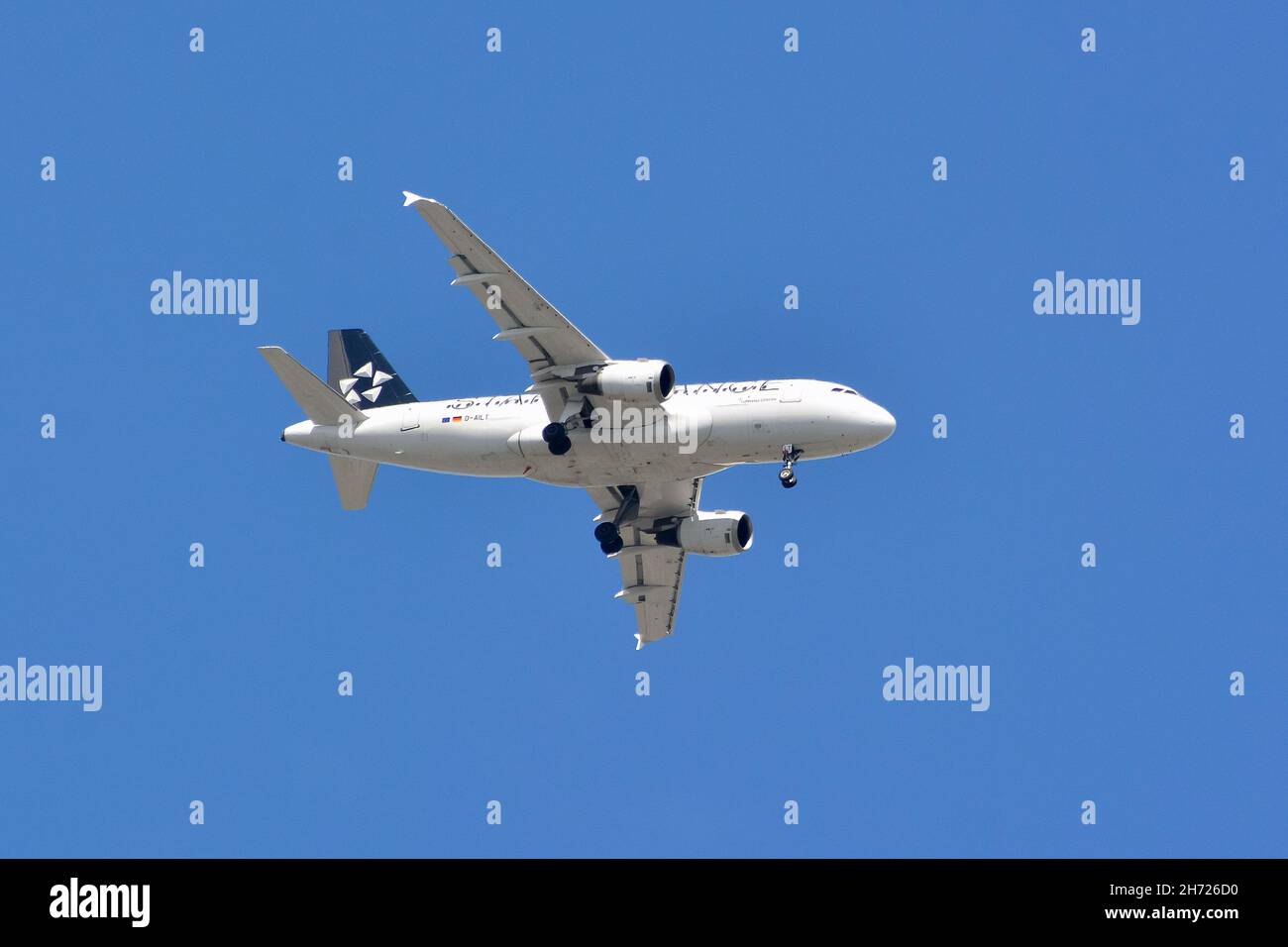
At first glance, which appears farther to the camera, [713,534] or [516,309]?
[713,534]

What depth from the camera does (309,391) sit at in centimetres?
5953

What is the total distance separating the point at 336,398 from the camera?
196 ft

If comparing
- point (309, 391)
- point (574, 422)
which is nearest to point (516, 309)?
point (574, 422)

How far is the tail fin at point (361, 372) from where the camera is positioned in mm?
62781

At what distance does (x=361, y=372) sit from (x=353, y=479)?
3.74 m

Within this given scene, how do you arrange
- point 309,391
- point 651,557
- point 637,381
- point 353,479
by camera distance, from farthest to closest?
point 651,557 → point 353,479 → point 309,391 → point 637,381

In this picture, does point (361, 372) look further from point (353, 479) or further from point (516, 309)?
point (516, 309)

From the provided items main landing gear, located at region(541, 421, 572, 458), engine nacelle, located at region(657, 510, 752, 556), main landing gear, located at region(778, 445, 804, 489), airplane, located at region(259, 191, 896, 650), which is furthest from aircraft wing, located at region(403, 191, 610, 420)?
engine nacelle, located at region(657, 510, 752, 556)

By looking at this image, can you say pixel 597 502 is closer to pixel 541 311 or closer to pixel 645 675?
pixel 645 675

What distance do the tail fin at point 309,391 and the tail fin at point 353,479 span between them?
2576mm

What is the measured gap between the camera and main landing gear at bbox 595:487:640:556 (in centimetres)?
6262

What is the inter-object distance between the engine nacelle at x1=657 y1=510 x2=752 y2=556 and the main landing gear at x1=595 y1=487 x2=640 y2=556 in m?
1.51

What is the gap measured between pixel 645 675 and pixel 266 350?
1587cm

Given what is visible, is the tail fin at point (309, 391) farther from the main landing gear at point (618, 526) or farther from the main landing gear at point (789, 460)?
the main landing gear at point (789, 460)
